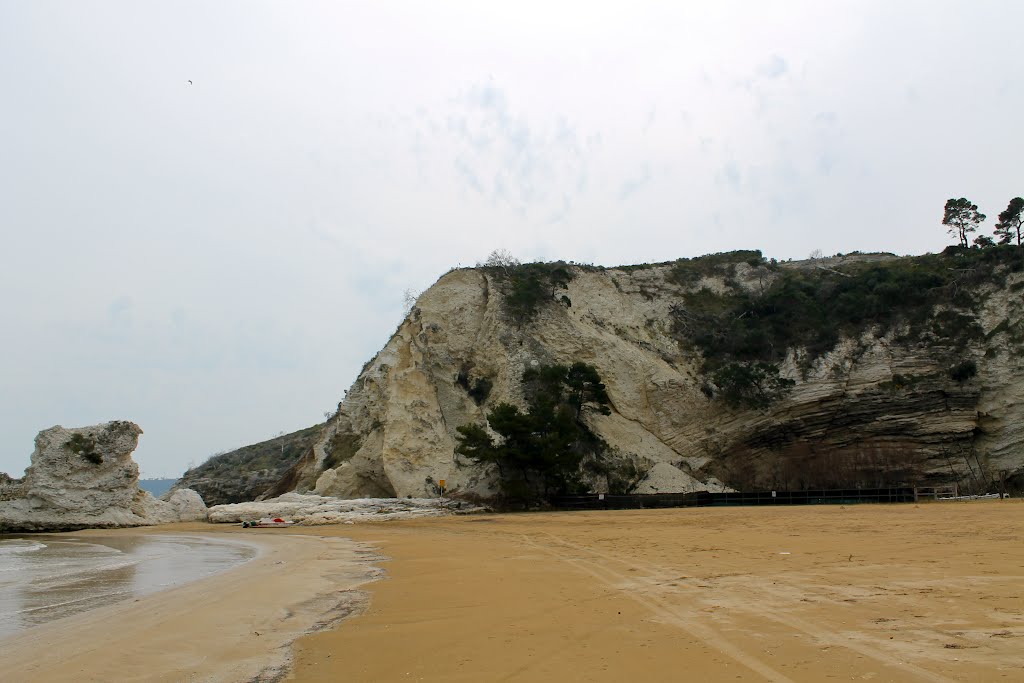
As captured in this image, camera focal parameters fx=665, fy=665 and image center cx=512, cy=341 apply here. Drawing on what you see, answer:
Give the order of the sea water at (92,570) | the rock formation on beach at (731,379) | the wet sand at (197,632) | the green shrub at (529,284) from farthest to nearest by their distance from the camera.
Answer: the green shrub at (529,284), the rock formation on beach at (731,379), the sea water at (92,570), the wet sand at (197,632)

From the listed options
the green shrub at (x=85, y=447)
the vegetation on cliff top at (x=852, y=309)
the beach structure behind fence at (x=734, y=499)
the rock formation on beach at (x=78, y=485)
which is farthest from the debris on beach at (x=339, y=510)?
the vegetation on cliff top at (x=852, y=309)

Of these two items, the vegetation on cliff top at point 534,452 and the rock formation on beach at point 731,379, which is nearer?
the vegetation on cliff top at point 534,452

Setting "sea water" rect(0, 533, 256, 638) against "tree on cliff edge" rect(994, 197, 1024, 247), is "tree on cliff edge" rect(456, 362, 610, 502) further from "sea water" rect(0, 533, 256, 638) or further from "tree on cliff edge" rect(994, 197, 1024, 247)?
"tree on cliff edge" rect(994, 197, 1024, 247)

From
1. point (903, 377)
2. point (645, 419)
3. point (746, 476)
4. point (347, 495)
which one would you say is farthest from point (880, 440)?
point (347, 495)

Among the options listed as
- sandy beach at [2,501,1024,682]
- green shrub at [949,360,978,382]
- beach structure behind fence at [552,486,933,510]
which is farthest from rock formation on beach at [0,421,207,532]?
green shrub at [949,360,978,382]

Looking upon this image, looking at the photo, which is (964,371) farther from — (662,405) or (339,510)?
(339,510)

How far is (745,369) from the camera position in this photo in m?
36.6

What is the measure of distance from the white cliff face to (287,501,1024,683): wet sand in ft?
68.3

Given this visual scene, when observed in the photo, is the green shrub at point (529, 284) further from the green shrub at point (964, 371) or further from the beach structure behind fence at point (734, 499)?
the green shrub at point (964, 371)

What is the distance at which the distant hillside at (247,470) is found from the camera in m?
45.3

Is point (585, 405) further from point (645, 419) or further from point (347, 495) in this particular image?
point (347, 495)

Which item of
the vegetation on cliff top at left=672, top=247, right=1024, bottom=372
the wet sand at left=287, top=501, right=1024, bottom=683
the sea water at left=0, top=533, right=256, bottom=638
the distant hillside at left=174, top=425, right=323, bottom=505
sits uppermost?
the vegetation on cliff top at left=672, top=247, right=1024, bottom=372

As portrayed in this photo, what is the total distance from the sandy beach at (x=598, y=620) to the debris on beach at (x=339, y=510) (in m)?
15.2

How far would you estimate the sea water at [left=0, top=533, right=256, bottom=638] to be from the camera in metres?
9.52
